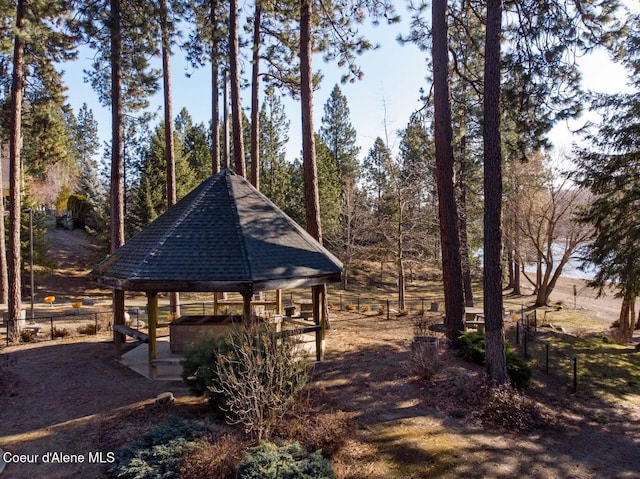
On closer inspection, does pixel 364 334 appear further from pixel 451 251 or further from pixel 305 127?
pixel 305 127

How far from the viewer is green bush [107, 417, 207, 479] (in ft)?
15.9

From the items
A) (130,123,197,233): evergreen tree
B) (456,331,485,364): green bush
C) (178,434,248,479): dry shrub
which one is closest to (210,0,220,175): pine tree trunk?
(130,123,197,233): evergreen tree

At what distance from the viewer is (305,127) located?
12.6 meters

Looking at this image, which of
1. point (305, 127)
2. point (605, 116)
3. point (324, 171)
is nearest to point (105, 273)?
point (305, 127)

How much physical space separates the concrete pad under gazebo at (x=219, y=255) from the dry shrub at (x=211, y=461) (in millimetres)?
3503

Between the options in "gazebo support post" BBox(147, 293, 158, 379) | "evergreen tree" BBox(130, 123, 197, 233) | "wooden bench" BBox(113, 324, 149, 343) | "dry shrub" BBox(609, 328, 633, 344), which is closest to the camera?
"gazebo support post" BBox(147, 293, 158, 379)

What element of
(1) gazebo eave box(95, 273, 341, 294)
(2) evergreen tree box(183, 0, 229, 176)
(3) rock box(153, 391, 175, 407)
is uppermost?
(2) evergreen tree box(183, 0, 229, 176)

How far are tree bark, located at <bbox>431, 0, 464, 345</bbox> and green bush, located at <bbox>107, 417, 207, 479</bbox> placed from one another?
6.81 metres

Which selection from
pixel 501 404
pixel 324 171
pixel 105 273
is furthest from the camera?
pixel 324 171

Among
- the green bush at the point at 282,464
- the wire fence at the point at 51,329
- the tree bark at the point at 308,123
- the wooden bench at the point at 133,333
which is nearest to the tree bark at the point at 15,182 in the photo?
the wire fence at the point at 51,329

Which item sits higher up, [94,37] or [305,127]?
[94,37]

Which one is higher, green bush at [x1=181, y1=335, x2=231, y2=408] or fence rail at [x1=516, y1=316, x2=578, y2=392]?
green bush at [x1=181, y1=335, x2=231, y2=408]

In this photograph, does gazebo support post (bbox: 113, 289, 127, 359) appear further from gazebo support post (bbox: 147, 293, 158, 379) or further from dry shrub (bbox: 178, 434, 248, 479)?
dry shrub (bbox: 178, 434, 248, 479)

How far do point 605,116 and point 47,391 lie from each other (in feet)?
53.3
